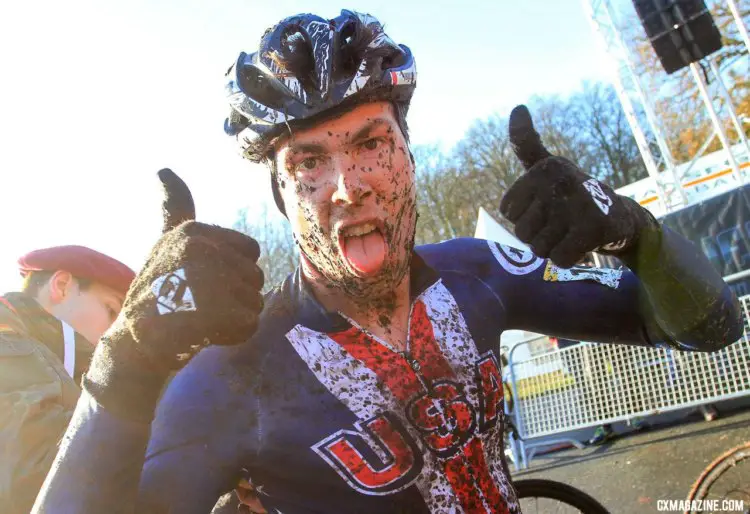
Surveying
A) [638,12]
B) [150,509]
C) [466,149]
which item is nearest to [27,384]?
[150,509]

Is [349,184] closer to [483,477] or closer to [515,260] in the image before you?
[515,260]

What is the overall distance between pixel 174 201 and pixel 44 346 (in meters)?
1.63

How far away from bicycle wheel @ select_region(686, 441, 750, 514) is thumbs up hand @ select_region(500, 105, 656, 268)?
2918 millimetres

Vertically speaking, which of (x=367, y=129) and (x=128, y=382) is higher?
(x=367, y=129)

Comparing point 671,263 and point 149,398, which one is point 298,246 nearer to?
point 149,398

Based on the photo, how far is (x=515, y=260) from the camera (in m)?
2.34

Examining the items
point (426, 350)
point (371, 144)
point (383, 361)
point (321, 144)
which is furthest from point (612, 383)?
point (321, 144)

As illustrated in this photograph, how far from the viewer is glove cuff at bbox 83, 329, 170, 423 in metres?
1.49

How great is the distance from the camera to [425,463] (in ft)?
6.02

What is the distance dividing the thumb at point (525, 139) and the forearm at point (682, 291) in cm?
46

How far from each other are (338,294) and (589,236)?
0.82 m

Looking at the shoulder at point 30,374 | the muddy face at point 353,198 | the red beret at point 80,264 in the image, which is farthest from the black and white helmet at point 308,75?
the red beret at point 80,264

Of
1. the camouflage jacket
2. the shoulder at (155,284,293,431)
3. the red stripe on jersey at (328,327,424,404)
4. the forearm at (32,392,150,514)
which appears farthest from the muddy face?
the camouflage jacket

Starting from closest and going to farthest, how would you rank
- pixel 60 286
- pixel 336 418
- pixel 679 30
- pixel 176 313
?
pixel 176 313
pixel 336 418
pixel 60 286
pixel 679 30
